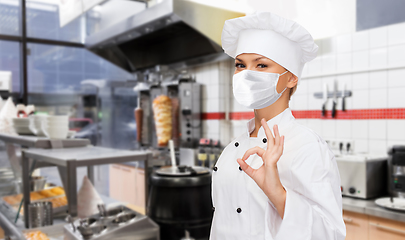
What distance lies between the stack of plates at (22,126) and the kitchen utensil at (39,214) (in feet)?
2.20

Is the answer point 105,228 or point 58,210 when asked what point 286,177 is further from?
point 58,210

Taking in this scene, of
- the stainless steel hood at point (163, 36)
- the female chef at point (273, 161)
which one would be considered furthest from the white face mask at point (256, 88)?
the stainless steel hood at point (163, 36)

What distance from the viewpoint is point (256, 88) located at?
913mm

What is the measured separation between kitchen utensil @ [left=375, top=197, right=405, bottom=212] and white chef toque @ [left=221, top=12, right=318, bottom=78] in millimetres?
1697

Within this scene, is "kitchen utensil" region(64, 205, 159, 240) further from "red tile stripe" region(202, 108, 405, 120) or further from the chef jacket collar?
"red tile stripe" region(202, 108, 405, 120)

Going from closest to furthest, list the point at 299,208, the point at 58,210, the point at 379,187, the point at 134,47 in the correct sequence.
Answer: the point at 299,208
the point at 58,210
the point at 379,187
the point at 134,47

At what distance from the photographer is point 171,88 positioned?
4.61 metres

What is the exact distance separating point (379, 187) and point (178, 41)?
10.6ft

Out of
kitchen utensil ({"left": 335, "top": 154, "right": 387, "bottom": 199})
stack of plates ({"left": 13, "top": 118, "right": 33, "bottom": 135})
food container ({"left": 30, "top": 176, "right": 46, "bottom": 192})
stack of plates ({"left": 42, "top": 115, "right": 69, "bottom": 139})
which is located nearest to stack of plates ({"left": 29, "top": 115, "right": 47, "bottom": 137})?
stack of plates ({"left": 42, "top": 115, "right": 69, "bottom": 139})

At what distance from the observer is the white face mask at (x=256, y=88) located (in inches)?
35.9

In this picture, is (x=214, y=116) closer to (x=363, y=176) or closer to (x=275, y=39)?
(x=363, y=176)

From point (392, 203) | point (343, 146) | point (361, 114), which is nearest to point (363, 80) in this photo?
point (361, 114)

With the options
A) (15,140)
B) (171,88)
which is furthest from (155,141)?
(15,140)

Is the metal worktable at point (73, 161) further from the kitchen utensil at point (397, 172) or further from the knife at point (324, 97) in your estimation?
the knife at point (324, 97)
